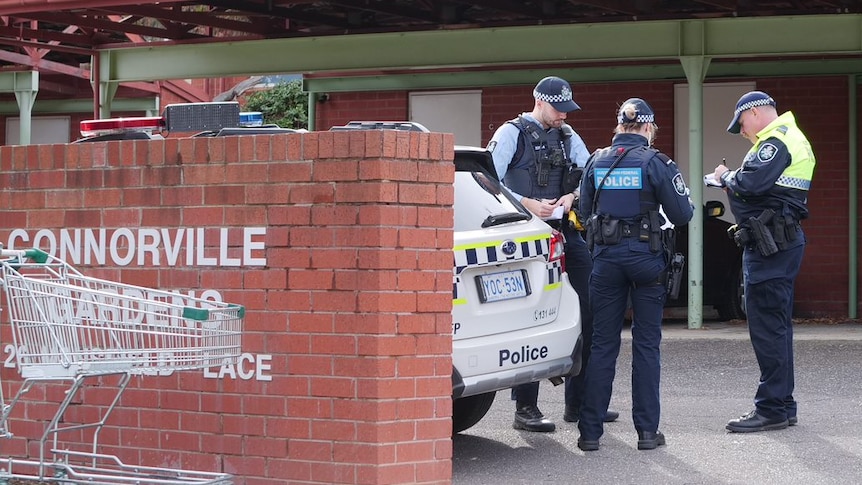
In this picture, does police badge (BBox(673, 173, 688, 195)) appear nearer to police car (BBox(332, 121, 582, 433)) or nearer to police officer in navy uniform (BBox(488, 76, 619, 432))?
police car (BBox(332, 121, 582, 433))

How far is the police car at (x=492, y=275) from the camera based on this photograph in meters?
5.88

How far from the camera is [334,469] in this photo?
5000mm

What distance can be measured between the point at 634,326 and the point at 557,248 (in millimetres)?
595

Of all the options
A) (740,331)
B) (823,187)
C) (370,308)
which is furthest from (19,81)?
(370,308)

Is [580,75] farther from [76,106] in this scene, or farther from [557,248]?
[557,248]

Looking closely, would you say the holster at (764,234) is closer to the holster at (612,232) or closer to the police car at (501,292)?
the holster at (612,232)

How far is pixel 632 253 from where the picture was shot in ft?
21.6

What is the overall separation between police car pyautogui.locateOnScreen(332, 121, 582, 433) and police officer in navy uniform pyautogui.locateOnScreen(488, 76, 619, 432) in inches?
22.2

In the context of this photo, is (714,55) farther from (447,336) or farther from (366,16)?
(447,336)

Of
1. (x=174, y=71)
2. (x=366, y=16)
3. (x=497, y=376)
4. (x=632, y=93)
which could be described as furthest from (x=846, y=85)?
(x=497, y=376)

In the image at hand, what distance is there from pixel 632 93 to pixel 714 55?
293 cm

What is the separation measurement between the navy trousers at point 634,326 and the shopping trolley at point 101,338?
7.57 feet

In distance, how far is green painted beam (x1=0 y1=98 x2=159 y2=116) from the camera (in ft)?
61.2

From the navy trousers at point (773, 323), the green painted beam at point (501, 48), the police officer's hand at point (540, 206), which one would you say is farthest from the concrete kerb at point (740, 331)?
the police officer's hand at point (540, 206)
